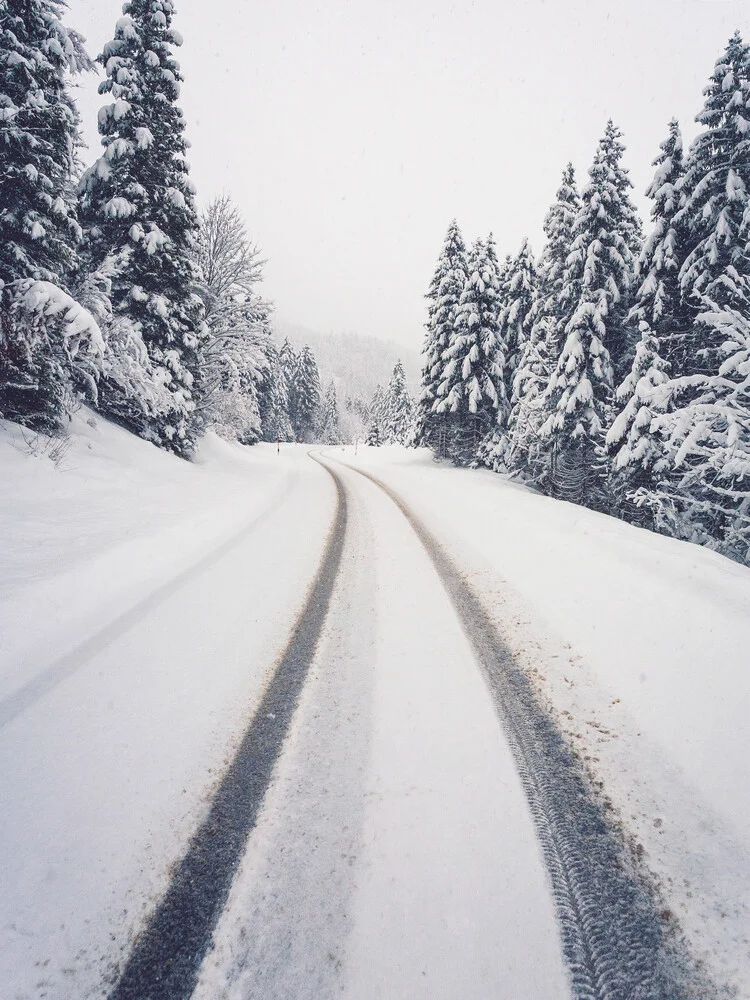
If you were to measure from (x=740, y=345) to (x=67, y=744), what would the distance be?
1170cm

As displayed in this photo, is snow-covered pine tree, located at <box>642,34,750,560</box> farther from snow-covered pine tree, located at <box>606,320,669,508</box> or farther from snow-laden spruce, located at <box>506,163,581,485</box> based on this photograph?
snow-laden spruce, located at <box>506,163,581,485</box>

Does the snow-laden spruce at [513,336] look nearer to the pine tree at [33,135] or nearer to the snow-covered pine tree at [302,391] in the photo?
the pine tree at [33,135]

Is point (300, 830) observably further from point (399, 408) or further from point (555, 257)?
point (399, 408)

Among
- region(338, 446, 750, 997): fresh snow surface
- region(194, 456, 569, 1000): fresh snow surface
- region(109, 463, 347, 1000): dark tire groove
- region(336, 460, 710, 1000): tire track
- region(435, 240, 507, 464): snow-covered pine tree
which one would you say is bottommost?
region(109, 463, 347, 1000): dark tire groove

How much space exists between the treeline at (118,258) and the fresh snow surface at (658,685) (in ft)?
28.3

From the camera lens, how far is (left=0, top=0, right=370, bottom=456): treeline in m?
8.20

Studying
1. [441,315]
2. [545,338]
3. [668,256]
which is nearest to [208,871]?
[668,256]

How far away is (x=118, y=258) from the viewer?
466 inches

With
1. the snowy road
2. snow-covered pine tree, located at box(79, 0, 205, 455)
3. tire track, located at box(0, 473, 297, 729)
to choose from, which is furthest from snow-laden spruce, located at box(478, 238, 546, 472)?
the snowy road

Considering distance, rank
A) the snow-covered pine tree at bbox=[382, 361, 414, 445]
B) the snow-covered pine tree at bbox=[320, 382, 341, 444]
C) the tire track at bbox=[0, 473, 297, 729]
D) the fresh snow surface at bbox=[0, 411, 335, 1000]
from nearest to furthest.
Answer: the fresh snow surface at bbox=[0, 411, 335, 1000] < the tire track at bbox=[0, 473, 297, 729] < the snow-covered pine tree at bbox=[382, 361, 414, 445] < the snow-covered pine tree at bbox=[320, 382, 341, 444]

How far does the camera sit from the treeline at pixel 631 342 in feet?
32.4

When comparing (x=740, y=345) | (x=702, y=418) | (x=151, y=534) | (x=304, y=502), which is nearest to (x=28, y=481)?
(x=151, y=534)

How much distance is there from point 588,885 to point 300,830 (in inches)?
52.5

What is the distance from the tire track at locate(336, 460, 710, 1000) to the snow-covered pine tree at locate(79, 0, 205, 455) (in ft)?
42.6
